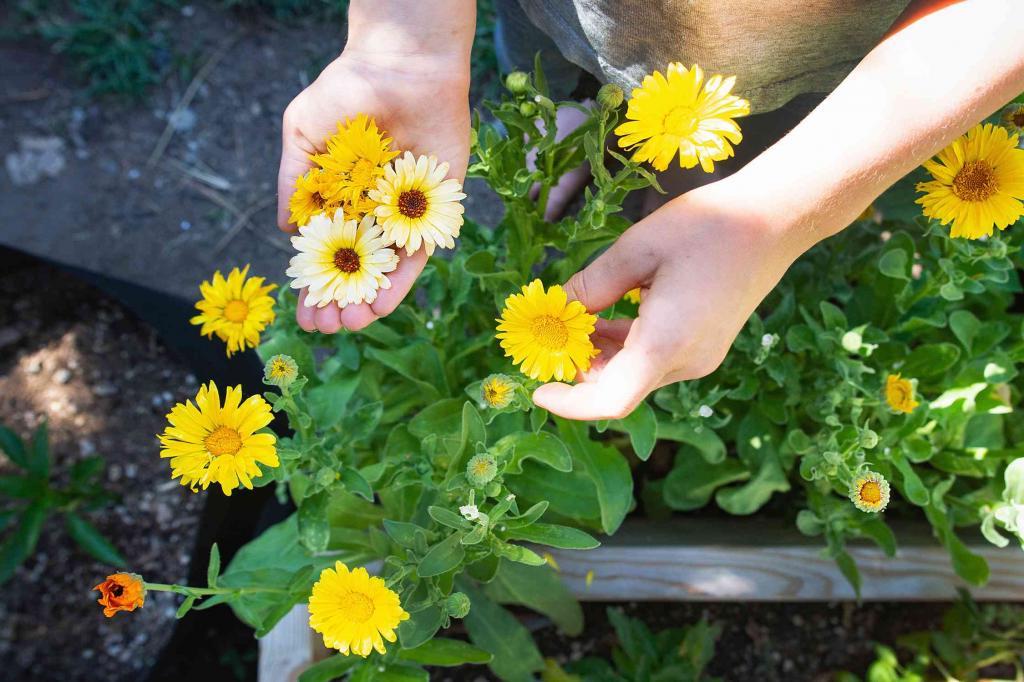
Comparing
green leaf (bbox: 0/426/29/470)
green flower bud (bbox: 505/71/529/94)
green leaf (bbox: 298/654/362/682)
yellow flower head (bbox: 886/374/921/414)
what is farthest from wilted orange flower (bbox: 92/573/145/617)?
yellow flower head (bbox: 886/374/921/414)

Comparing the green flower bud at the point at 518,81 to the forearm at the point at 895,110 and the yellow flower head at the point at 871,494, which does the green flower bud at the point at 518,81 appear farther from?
the yellow flower head at the point at 871,494

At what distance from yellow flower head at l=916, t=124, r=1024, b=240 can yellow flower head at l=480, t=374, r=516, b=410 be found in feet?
1.81

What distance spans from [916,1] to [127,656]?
5.73ft

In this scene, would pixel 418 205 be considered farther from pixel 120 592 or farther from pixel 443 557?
pixel 120 592

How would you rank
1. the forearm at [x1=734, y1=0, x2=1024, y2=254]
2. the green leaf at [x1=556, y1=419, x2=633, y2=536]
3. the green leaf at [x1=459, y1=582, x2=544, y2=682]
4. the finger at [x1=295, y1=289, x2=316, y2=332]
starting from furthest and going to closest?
the green leaf at [x1=459, y1=582, x2=544, y2=682]
the green leaf at [x1=556, y1=419, x2=633, y2=536]
the finger at [x1=295, y1=289, x2=316, y2=332]
the forearm at [x1=734, y1=0, x2=1024, y2=254]

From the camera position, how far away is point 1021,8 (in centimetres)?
85

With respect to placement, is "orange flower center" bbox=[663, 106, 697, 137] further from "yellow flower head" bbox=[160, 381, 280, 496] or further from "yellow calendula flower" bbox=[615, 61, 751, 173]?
"yellow flower head" bbox=[160, 381, 280, 496]

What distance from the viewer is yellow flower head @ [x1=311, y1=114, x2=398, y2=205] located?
3.26 feet

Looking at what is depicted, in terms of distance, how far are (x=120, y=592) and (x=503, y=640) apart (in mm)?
651

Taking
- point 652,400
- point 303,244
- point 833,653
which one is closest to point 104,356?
point 303,244

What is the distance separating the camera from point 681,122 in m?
0.91

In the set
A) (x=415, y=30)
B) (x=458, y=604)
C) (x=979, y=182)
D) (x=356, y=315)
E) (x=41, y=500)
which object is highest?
(x=415, y=30)

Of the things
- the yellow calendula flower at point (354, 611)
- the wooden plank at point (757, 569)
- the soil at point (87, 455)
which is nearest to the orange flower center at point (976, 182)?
the wooden plank at point (757, 569)

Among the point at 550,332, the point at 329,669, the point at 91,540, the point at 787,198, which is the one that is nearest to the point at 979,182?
the point at 787,198
